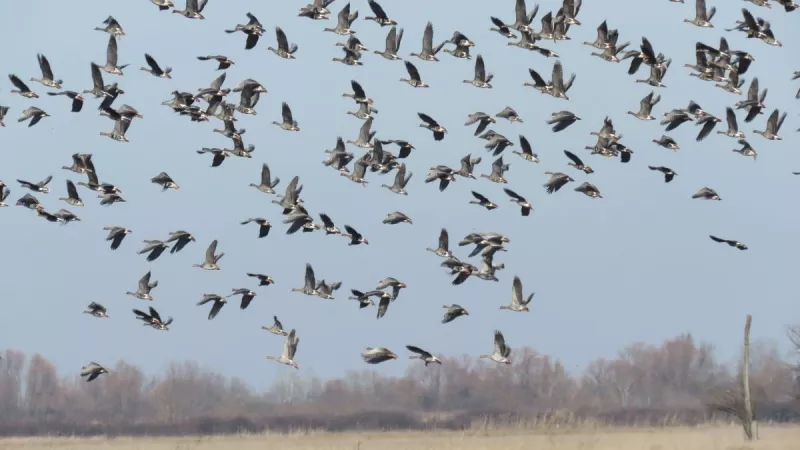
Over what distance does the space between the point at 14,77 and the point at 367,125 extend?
7.76m

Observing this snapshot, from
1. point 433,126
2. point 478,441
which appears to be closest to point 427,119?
point 433,126

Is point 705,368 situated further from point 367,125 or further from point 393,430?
point 367,125

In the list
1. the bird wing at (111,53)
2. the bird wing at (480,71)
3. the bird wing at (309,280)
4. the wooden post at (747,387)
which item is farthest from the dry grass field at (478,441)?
the bird wing at (111,53)

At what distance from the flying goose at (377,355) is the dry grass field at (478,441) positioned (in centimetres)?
590

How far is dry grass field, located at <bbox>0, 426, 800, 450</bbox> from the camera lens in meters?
37.2

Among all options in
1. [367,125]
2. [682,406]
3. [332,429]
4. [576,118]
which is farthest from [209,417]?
[576,118]

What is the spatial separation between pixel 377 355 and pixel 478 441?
11.5m

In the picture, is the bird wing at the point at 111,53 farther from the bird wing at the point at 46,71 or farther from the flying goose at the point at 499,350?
the flying goose at the point at 499,350

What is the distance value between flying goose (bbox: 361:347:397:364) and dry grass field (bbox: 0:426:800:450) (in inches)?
232

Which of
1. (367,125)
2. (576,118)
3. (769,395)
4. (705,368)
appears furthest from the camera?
(705,368)

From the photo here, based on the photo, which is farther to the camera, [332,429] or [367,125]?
[332,429]

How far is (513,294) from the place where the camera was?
1270 inches

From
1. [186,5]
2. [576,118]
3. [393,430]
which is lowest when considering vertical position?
[393,430]

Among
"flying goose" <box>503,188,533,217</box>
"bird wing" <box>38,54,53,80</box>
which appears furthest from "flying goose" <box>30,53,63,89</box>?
"flying goose" <box>503,188,533,217</box>
